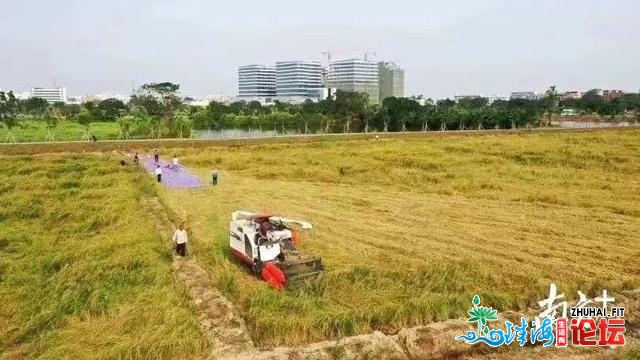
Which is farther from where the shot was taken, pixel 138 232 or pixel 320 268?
pixel 138 232

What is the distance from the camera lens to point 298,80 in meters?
154

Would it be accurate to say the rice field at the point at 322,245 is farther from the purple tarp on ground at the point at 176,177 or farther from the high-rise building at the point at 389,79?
the high-rise building at the point at 389,79

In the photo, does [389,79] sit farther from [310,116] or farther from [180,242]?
[180,242]

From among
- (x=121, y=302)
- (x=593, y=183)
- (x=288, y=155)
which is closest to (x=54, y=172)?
(x=288, y=155)

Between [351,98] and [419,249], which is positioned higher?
[351,98]

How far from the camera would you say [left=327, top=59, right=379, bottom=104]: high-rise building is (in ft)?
478

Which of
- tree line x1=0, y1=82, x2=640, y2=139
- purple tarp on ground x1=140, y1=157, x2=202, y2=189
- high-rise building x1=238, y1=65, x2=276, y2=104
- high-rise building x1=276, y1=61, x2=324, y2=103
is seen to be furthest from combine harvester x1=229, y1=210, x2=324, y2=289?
high-rise building x1=238, y1=65, x2=276, y2=104

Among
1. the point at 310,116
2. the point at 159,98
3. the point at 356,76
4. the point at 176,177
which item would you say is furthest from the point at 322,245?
the point at 356,76

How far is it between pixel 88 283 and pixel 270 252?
351 cm

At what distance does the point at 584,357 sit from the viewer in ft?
25.1

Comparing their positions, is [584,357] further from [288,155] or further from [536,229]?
[288,155]

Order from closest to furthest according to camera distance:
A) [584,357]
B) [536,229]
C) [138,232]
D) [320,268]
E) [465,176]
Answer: [584,357], [320,268], [138,232], [536,229], [465,176]

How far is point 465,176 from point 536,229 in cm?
912

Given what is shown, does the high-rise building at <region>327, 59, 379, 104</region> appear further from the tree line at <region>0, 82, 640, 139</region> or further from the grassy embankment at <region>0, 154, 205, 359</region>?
the grassy embankment at <region>0, 154, 205, 359</region>
